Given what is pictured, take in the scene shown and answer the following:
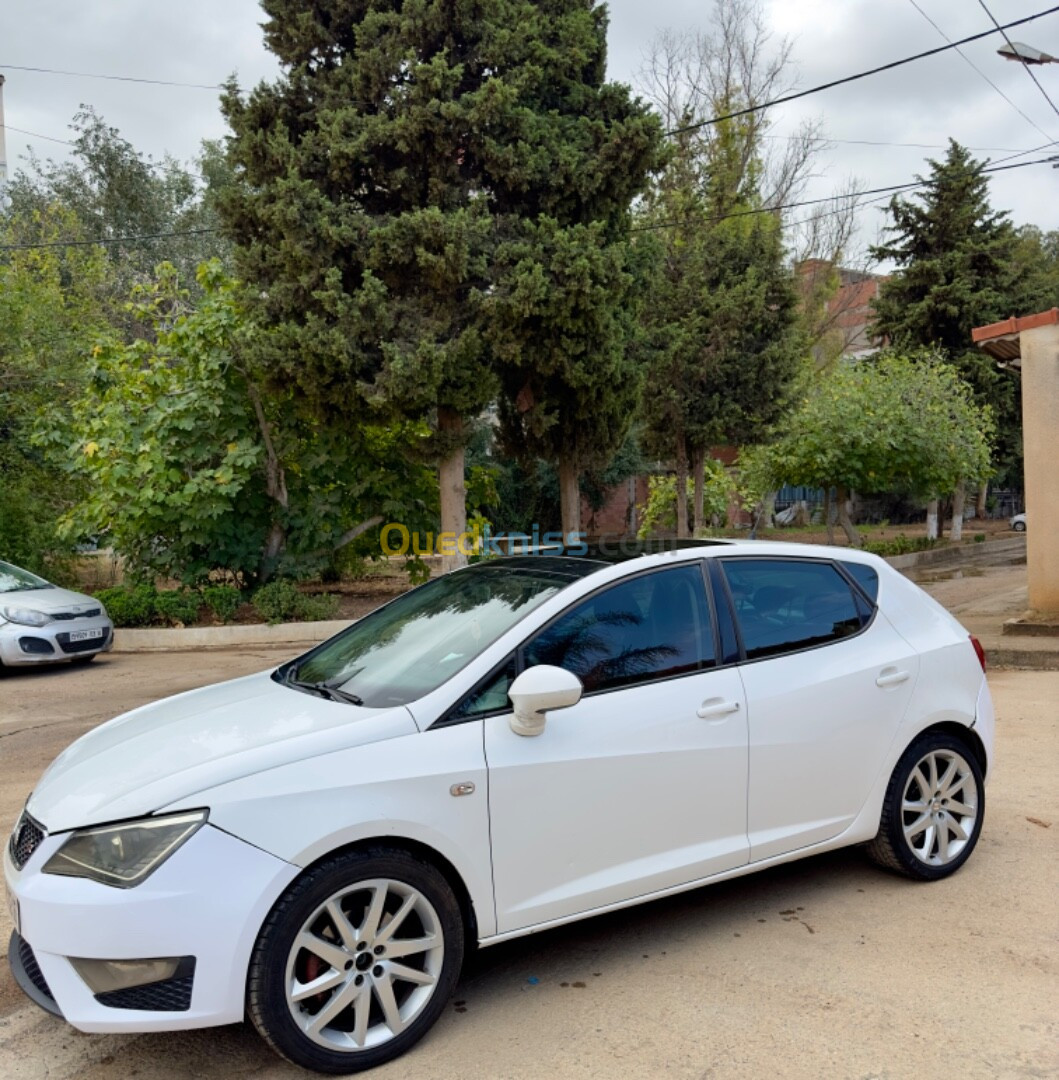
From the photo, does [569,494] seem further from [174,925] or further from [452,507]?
[174,925]

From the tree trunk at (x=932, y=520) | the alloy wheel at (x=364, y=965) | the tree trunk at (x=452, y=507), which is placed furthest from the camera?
the tree trunk at (x=932, y=520)

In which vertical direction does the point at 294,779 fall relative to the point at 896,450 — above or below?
below

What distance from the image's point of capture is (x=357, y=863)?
A: 9.61 feet

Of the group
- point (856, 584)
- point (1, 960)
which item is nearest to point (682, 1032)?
point (856, 584)

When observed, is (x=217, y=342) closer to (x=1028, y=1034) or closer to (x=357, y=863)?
(x=357, y=863)

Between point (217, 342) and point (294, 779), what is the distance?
12217 mm

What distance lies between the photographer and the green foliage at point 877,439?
2081 centimetres

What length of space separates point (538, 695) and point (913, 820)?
2075 millimetres

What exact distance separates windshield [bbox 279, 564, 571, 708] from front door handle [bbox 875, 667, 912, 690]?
1.43 meters

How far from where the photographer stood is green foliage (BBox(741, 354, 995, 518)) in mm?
20812

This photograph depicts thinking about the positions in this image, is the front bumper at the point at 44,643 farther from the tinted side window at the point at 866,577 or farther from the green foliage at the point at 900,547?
the green foliage at the point at 900,547

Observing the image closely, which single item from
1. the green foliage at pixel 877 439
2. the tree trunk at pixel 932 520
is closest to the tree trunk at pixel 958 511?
the tree trunk at pixel 932 520

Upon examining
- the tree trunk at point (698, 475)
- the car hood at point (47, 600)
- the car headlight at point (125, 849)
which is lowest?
the car hood at point (47, 600)

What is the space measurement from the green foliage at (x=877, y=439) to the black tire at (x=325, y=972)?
18797 millimetres
